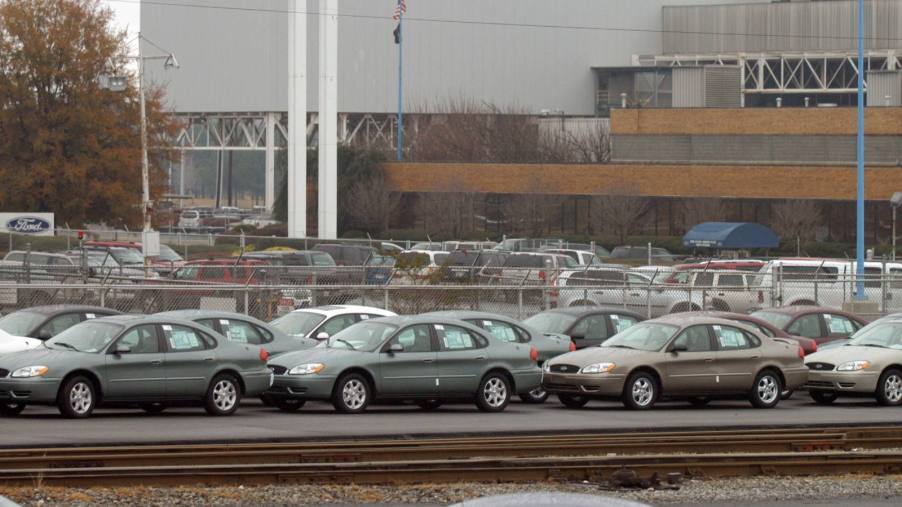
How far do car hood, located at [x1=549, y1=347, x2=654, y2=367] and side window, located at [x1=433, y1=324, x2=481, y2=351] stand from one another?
1.49 meters

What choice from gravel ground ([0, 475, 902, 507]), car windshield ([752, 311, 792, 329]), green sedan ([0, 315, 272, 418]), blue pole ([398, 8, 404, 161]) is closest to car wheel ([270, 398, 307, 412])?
green sedan ([0, 315, 272, 418])

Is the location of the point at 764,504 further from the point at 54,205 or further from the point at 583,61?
the point at 583,61

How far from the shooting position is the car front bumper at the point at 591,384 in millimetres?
20156

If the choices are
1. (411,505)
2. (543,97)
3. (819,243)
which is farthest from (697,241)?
(411,505)

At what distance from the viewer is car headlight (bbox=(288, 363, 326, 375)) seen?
63.0ft

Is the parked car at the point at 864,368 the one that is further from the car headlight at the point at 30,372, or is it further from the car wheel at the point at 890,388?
the car headlight at the point at 30,372

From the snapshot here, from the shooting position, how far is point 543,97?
290ft

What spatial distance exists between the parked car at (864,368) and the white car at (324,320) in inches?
279

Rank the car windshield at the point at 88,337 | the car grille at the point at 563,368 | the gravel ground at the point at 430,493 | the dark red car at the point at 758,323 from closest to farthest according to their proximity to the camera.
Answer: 1. the gravel ground at the point at 430,493
2. the car windshield at the point at 88,337
3. the car grille at the point at 563,368
4. the dark red car at the point at 758,323

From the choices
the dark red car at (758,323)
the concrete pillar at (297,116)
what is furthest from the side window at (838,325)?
the concrete pillar at (297,116)

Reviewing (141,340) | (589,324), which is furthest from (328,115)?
(141,340)

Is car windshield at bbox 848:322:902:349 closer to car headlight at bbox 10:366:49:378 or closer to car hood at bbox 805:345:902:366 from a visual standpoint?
car hood at bbox 805:345:902:366

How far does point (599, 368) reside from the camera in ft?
66.5

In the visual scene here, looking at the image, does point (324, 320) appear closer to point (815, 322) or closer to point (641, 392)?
point (641, 392)
